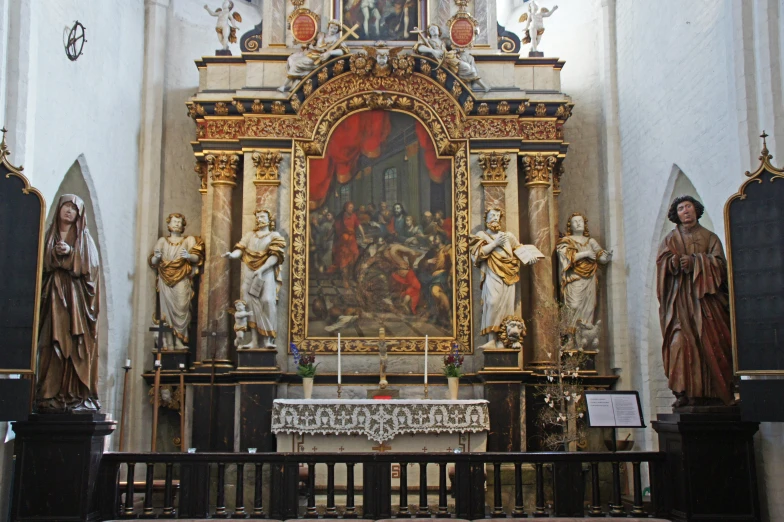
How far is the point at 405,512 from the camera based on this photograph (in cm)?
A: 811

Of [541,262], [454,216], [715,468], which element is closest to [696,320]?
[715,468]

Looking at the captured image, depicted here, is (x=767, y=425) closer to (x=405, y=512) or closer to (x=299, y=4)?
(x=405, y=512)

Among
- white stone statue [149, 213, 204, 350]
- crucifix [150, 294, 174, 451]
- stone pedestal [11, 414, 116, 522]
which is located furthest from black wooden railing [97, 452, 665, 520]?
white stone statue [149, 213, 204, 350]

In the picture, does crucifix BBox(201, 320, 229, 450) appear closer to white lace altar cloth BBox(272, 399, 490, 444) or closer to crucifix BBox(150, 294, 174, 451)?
crucifix BBox(150, 294, 174, 451)

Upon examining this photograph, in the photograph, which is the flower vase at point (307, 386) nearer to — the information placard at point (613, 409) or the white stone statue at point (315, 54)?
the white stone statue at point (315, 54)

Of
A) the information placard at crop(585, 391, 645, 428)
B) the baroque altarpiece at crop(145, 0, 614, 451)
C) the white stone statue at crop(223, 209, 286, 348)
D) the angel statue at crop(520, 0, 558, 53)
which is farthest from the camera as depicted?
the angel statue at crop(520, 0, 558, 53)

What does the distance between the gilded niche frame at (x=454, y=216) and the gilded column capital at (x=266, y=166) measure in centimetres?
26

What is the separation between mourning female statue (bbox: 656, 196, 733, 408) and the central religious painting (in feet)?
16.0

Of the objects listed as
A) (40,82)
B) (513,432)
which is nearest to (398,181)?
(513,432)

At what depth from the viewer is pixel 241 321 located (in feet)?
41.0

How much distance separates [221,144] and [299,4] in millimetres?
2423

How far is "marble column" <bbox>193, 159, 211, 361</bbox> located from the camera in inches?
518

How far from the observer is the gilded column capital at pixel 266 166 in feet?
43.8

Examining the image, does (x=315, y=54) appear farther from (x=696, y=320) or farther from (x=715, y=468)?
(x=715, y=468)
